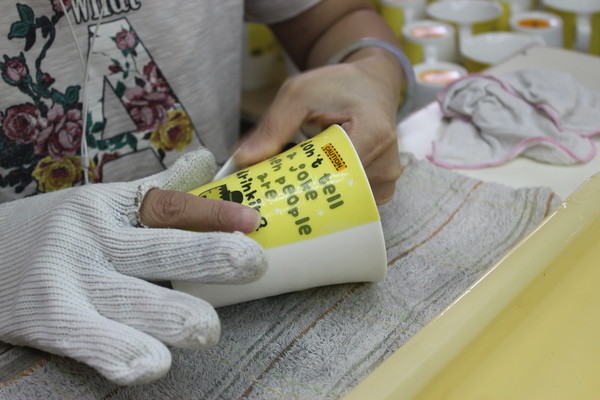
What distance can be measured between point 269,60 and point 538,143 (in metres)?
0.96

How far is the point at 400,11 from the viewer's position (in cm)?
131

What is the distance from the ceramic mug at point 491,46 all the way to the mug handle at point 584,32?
0.09 meters

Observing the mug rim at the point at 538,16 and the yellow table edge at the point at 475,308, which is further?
the mug rim at the point at 538,16

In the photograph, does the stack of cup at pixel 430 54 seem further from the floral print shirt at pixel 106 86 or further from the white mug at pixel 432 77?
the floral print shirt at pixel 106 86

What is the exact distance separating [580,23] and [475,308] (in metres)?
0.97

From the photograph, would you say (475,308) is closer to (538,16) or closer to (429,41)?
(429,41)

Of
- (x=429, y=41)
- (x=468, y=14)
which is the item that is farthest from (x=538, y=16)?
(x=429, y=41)

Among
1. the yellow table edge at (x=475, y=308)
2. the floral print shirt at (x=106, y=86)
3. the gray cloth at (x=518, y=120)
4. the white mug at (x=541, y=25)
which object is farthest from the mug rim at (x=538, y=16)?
the yellow table edge at (x=475, y=308)

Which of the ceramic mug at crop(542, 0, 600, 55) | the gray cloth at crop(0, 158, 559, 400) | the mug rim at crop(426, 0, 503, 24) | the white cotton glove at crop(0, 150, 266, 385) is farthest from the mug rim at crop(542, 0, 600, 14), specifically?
the white cotton glove at crop(0, 150, 266, 385)

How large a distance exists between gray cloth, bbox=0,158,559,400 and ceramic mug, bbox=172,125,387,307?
0.03 m

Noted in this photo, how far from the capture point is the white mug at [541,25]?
1161mm

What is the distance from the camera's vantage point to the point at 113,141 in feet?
2.28

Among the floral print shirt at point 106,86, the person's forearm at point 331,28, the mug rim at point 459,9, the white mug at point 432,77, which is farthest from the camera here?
the mug rim at point 459,9

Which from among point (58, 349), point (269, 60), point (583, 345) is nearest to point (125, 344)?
point (58, 349)
